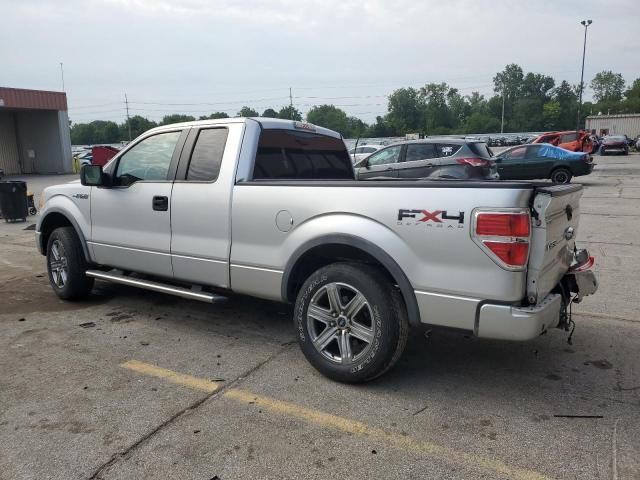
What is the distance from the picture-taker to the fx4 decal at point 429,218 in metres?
3.19

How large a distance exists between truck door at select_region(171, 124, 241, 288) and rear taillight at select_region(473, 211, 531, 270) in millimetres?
2058

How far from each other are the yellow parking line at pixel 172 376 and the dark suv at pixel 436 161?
8.71 meters

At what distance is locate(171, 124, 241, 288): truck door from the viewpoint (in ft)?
14.4

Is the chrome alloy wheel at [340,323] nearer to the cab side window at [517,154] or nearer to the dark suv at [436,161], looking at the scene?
the dark suv at [436,161]

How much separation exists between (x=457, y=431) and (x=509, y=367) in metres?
1.12

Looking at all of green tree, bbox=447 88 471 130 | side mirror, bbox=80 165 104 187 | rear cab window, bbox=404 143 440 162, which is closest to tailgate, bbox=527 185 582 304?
side mirror, bbox=80 165 104 187

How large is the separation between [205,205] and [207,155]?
18.5 inches

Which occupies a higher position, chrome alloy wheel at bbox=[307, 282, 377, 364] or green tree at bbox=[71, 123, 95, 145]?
green tree at bbox=[71, 123, 95, 145]

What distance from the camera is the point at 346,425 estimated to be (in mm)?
3246

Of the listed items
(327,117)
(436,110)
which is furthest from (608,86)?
(327,117)

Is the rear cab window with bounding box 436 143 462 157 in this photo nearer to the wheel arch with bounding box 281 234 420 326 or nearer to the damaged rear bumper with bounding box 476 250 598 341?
the wheel arch with bounding box 281 234 420 326

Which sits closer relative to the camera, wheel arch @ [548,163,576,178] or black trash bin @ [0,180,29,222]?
black trash bin @ [0,180,29,222]

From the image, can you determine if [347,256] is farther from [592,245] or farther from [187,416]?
[592,245]

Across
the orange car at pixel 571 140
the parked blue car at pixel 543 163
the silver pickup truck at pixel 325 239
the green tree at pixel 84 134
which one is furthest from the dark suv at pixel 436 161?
A: the green tree at pixel 84 134
